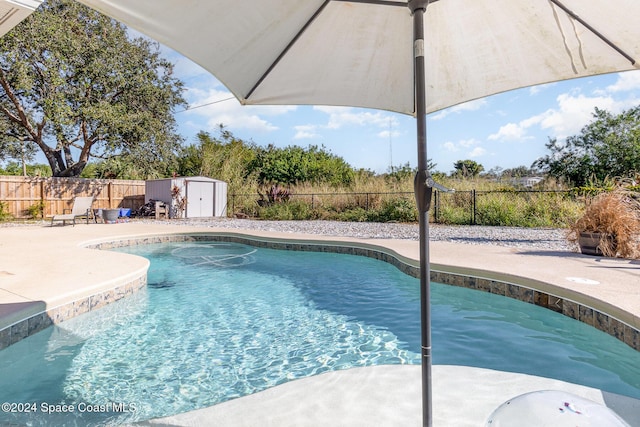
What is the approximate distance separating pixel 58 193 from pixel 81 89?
4.16 meters

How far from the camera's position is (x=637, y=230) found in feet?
16.6

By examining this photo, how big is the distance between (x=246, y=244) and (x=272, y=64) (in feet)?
22.1

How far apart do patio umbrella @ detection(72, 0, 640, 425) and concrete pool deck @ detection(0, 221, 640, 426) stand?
1533 millimetres

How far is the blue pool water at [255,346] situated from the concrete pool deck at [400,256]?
0.25 meters

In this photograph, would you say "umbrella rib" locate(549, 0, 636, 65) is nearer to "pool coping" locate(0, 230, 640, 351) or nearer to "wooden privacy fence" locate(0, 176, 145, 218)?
"pool coping" locate(0, 230, 640, 351)

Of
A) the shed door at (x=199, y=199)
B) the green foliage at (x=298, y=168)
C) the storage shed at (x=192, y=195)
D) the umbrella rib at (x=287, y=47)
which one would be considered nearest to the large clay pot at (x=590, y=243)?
the umbrella rib at (x=287, y=47)

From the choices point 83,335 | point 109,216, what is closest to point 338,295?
point 83,335

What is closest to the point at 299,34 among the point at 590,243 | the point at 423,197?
the point at 423,197

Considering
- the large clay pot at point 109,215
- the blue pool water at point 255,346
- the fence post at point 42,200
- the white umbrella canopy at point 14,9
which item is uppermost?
the white umbrella canopy at point 14,9

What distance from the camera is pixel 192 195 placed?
1509 cm

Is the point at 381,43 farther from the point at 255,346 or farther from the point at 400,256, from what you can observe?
the point at 400,256

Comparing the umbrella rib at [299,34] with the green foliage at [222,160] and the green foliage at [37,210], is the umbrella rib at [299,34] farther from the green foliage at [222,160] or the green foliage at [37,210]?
the green foliage at [37,210]

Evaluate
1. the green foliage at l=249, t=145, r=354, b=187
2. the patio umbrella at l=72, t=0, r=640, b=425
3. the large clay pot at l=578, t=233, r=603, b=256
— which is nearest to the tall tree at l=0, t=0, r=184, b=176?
the green foliage at l=249, t=145, r=354, b=187

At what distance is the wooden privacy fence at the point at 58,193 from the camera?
13.3 meters
